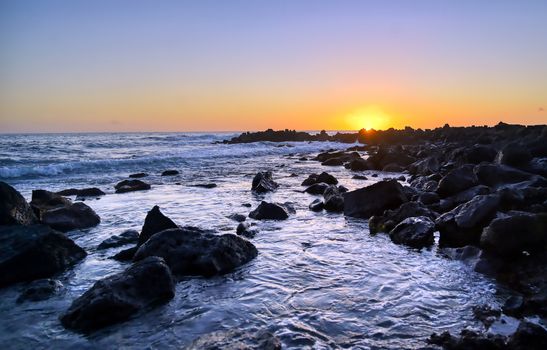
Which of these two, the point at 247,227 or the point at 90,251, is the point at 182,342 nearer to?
the point at 90,251

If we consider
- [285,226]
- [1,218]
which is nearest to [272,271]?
[285,226]

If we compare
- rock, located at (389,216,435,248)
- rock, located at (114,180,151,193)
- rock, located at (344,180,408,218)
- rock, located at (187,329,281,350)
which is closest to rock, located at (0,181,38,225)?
rock, located at (187,329,281,350)

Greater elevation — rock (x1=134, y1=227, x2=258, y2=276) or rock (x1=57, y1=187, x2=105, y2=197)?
rock (x1=134, y1=227, x2=258, y2=276)

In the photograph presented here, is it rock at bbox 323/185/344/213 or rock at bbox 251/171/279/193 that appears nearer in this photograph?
rock at bbox 323/185/344/213

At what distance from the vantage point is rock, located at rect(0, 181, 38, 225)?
8000mm

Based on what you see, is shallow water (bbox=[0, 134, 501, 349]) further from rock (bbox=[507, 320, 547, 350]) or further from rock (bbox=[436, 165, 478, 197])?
rock (bbox=[436, 165, 478, 197])

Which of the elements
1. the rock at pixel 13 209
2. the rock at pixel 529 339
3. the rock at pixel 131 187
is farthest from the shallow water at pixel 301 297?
the rock at pixel 131 187

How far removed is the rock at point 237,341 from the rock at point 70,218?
703 cm

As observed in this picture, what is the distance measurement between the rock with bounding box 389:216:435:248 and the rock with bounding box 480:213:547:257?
1.62 meters

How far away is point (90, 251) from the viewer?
838cm

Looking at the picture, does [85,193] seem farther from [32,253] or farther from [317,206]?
[32,253]

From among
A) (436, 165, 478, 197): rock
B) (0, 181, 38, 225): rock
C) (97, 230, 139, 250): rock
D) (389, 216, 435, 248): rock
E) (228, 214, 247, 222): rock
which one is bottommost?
(97, 230, 139, 250): rock

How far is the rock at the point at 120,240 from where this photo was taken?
861 cm

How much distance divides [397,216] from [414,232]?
1421 mm
